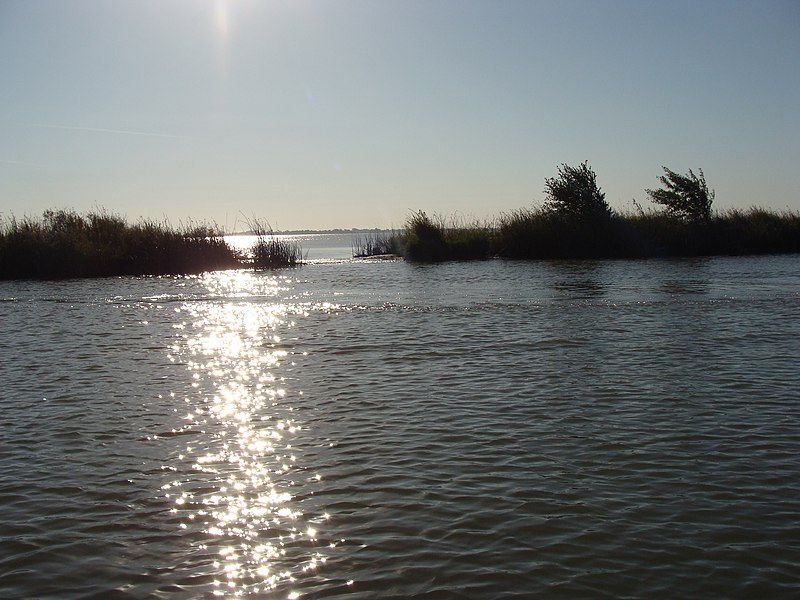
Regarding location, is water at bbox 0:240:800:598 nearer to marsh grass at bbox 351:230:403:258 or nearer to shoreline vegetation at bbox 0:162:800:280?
shoreline vegetation at bbox 0:162:800:280

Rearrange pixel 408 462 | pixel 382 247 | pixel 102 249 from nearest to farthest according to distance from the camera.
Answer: pixel 408 462 < pixel 102 249 < pixel 382 247

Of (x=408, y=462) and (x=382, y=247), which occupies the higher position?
(x=382, y=247)

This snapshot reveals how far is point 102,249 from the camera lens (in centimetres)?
3888

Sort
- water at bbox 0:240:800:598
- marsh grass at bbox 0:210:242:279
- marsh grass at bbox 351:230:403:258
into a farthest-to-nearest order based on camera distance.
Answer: marsh grass at bbox 351:230:403:258
marsh grass at bbox 0:210:242:279
water at bbox 0:240:800:598

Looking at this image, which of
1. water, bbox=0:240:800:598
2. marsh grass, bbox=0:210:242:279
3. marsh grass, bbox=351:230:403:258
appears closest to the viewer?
water, bbox=0:240:800:598

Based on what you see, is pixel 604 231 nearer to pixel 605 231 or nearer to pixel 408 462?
pixel 605 231

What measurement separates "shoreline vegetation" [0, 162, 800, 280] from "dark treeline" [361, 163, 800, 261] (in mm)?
61

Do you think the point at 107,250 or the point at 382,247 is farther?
the point at 382,247

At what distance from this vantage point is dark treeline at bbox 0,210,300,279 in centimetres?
→ 3791

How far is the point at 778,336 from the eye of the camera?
14180 millimetres

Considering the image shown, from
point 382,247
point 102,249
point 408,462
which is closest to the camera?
point 408,462

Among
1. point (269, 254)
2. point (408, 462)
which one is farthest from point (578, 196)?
point (408, 462)

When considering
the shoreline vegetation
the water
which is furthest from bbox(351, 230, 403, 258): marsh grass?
the water

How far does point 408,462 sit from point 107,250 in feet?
116
